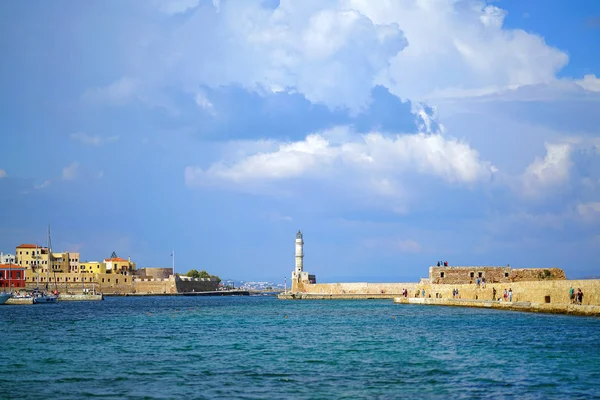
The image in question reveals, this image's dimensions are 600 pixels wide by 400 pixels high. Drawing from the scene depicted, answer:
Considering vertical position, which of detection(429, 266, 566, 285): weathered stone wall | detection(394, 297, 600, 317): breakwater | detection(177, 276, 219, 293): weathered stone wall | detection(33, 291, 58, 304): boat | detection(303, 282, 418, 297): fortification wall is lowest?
detection(177, 276, 219, 293): weathered stone wall

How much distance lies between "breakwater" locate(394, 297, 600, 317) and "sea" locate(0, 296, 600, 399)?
674 mm

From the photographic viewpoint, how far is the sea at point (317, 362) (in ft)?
55.3

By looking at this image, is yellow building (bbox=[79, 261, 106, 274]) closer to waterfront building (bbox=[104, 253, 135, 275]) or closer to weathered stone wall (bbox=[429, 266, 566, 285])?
waterfront building (bbox=[104, 253, 135, 275])

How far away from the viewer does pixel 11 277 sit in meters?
114

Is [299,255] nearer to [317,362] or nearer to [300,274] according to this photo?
[300,274]

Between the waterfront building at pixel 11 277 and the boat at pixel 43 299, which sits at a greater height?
the waterfront building at pixel 11 277

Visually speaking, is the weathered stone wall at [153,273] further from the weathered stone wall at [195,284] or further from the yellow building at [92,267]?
the yellow building at [92,267]

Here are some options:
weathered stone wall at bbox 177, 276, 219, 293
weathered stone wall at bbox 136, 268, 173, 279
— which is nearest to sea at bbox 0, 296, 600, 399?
weathered stone wall at bbox 177, 276, 219, 293

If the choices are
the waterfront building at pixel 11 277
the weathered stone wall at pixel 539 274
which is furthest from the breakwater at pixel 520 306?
the waterfront building at pixel 11 277

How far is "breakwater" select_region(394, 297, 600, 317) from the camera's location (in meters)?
33.9

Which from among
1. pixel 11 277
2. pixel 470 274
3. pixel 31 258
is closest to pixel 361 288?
pixel 470 274

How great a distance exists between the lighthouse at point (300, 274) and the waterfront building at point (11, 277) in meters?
44.1

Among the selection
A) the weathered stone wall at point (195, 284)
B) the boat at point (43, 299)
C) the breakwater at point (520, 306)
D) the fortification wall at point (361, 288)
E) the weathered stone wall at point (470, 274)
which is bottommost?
the weathered stone wall at point (195, 284)

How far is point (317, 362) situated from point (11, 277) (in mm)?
101821
